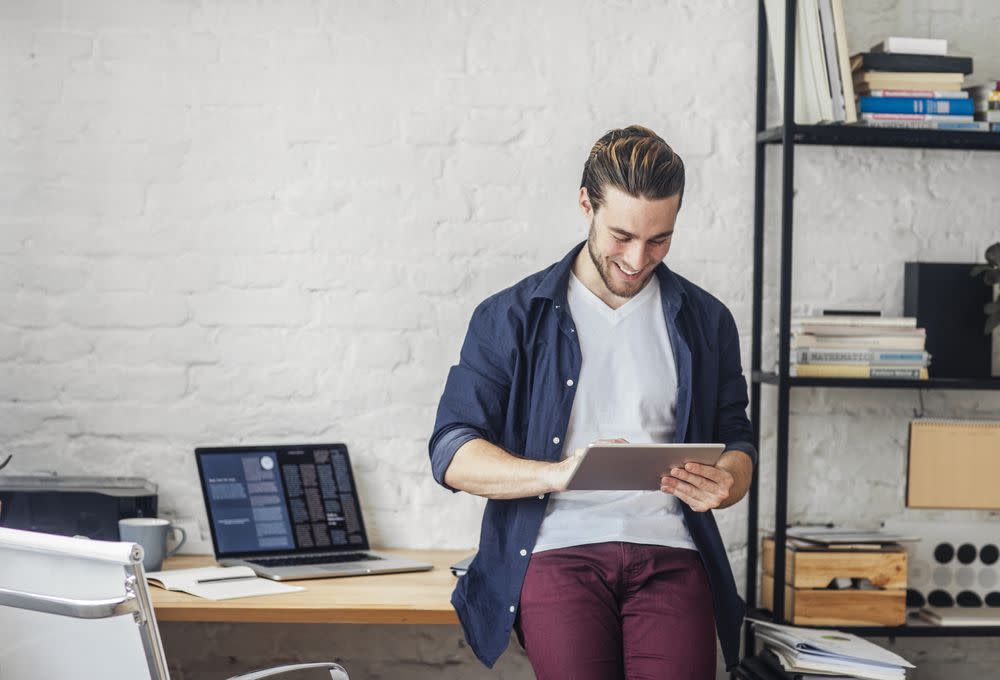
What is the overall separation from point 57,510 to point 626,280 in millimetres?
1509

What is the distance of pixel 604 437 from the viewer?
2.31 meters

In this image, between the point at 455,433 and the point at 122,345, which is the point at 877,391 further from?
the point at 122,345

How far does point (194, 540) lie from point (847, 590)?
5.71 ft

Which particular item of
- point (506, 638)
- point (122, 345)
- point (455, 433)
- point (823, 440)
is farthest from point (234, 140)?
point (823, 440)

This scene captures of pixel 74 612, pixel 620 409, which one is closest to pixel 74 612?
pixel 74 612

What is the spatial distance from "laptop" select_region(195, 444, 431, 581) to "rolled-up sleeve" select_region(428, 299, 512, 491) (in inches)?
22.3

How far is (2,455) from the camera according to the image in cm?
296

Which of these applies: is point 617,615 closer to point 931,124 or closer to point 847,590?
point 847,590

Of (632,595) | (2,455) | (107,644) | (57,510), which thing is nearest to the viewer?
(107,644)

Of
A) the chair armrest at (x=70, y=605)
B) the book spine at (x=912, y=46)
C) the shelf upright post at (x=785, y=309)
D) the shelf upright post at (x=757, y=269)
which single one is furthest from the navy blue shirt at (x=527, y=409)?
the book spine at (x=912, y=46)

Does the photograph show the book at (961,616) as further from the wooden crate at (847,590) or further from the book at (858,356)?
the book at (858,356)

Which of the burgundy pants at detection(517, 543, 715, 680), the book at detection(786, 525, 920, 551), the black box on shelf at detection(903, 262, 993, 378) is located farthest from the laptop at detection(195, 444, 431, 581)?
the black box on shelf at detection(903, 262, 993, 378)

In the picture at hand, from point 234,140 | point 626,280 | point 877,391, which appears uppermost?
point 234,140

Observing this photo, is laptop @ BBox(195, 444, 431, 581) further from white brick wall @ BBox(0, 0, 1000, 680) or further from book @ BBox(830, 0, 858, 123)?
book @ BBox(830, 0, 858, 123)
